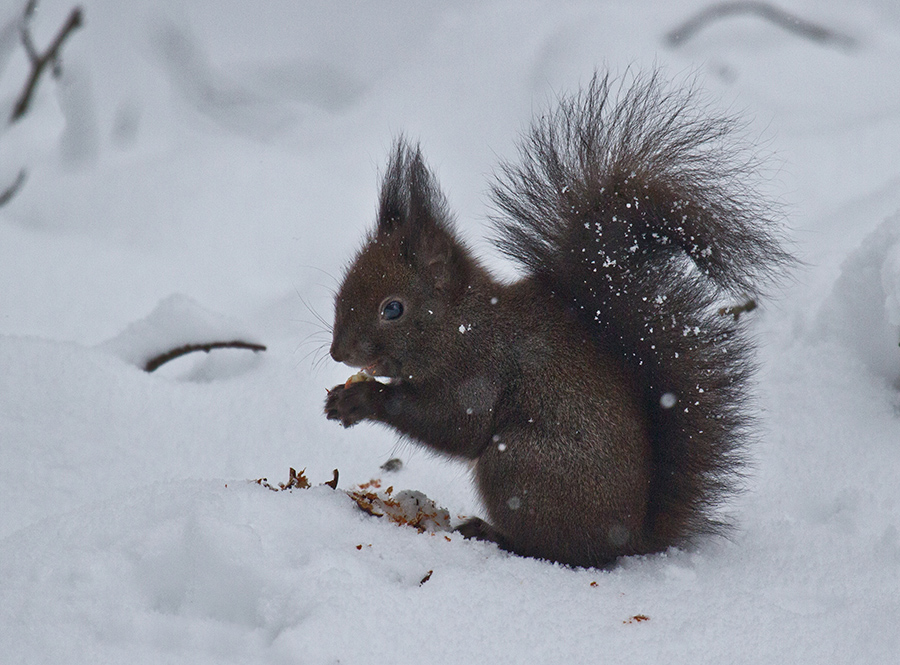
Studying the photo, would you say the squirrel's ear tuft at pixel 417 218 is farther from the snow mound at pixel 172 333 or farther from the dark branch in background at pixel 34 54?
the dark branch in background at pixel 34 54

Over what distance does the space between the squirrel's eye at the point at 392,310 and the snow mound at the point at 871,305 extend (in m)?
1.10

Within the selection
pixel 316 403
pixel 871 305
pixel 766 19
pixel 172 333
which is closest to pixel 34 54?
pixel 172 333

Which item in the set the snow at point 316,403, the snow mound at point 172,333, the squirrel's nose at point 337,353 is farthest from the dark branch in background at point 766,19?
the squirrel's nose at point 337,353

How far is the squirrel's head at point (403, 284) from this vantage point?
1883 millimetres

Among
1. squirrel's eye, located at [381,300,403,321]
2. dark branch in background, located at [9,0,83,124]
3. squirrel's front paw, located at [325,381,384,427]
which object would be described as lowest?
squirrel's front paw, located at [325,381,384,427]

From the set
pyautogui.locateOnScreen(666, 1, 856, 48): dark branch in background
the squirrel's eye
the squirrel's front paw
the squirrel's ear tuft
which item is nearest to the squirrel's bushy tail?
the squirrel's ear tuft

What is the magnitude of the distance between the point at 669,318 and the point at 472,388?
426 mm

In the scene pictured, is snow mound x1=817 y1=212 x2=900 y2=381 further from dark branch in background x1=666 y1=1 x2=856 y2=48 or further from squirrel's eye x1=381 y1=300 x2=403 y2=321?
dark branch in background x1=666 y1=1 x2=856 y2=48

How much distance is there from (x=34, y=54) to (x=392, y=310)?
2268mm

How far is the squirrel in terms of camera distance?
5.60ft

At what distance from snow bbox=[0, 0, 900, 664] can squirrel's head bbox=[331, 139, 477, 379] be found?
29 centimetres

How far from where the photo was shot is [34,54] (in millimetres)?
3311

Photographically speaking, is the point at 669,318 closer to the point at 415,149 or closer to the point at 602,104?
the point at 602,104

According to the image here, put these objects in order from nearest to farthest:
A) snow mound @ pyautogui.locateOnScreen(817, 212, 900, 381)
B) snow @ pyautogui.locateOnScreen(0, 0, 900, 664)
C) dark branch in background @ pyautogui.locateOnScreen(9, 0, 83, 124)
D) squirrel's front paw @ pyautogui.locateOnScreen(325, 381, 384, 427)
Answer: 1. snow @ pyautogui.locateOnScreen(0, 0, 900, 664)
2. squirrel's front paw @ pyautogui.locateOnScreen(325, 381, 384, 427)
3. snow mound @ pyautogui.locateOnScreen(817, 212, 900, 381)
4. dark branch in background @ pyautogui.locateOnScreen(9, 0, 83, 124)
